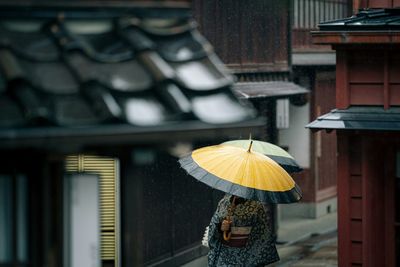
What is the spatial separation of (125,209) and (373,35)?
703cm

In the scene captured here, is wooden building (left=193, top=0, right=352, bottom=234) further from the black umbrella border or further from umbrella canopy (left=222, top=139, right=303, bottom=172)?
the black umbrella border

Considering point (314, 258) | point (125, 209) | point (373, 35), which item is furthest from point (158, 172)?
point (125, 209)

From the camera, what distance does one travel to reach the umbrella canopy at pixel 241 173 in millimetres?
11602

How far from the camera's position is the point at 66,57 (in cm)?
615

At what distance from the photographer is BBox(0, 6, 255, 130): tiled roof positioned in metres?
5.84

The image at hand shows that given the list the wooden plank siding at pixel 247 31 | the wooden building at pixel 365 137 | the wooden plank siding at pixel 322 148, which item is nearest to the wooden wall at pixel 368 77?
the wooden building at pixel 365 137

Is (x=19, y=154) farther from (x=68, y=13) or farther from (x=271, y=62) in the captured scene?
(x=271, y=62)

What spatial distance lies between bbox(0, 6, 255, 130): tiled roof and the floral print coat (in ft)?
18.4

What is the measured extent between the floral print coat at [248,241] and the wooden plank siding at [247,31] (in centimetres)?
642

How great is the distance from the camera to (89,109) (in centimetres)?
596

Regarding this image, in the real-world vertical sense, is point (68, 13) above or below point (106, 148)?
above

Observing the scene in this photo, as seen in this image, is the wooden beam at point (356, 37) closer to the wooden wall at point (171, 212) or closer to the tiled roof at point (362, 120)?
the tiled roof at point (362, 120)

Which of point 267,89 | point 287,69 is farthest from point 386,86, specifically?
point 287,69

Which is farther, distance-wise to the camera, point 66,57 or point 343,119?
point 343,119
